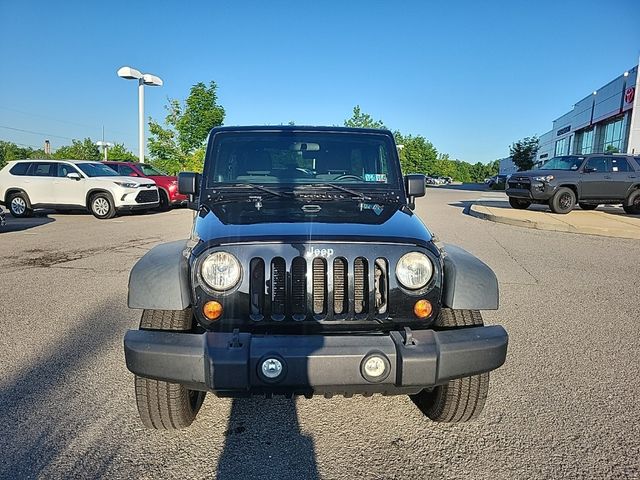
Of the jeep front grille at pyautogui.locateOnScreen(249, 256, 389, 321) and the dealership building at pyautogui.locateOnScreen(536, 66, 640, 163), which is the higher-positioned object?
the dealership building at pyautogui.locateOnScreen(536, 66, 640, 163)

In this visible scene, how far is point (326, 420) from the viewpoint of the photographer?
2799 mm

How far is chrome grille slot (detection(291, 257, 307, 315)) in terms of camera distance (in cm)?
233

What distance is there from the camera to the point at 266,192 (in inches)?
133

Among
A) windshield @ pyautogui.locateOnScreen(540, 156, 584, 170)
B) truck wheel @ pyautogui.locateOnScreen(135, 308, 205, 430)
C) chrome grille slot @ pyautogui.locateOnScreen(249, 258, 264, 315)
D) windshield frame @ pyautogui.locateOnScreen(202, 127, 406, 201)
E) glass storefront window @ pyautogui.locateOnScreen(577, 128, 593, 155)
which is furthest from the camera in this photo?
glass storefront window @ pyautogui.locateOnScreen(577, 128, 593, 155)

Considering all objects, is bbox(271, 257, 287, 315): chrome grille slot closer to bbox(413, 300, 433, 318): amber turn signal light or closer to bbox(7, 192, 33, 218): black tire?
bbox(413, 300, 433, 318): amber turn signal light

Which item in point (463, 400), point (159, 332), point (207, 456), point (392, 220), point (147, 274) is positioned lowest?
point (207, 456)

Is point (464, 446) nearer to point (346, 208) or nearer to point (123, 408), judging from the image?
point (346, 208)

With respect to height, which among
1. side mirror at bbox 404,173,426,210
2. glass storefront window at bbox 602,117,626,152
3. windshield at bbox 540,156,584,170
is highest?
glass storefront window at bbox 602,117,626,152

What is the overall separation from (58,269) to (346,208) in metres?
5.41

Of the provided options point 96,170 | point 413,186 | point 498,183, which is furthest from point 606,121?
point 413,186

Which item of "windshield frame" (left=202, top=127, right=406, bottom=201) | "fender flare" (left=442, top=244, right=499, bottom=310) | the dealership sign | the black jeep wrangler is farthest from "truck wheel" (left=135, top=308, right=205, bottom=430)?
the dealership sign

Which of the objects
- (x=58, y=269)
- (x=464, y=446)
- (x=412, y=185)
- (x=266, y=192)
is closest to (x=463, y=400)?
(x=464, y=446)

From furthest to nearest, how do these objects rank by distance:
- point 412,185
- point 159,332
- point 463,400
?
point 412,185, point 463,400, point 159,332

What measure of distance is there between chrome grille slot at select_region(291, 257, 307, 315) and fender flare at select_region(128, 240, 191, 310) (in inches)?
21.3
